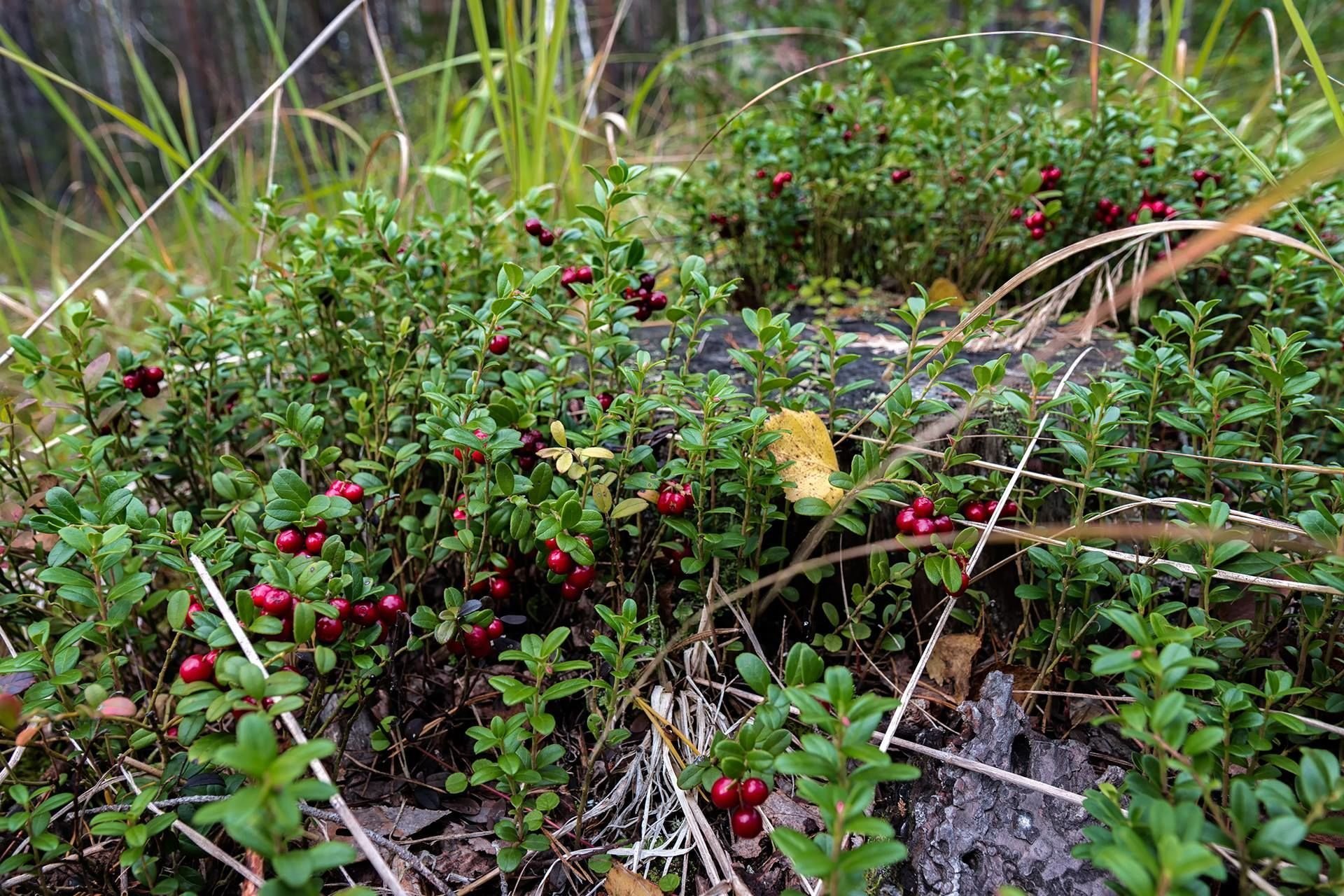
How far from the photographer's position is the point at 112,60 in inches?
675

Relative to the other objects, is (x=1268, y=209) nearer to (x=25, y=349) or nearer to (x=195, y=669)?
(x=195, y=669)

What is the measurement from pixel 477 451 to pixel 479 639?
0.33m

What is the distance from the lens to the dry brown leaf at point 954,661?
5.12ft

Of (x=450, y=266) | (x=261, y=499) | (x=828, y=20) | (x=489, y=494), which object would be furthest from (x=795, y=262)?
(x=828, y=20)

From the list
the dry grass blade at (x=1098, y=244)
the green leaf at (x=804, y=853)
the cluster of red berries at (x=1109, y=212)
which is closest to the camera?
the green leaf at (x=804, y=853)

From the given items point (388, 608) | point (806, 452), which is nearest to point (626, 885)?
point (388, 608)

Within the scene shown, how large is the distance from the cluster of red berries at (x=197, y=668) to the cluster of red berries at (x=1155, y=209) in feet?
7.87

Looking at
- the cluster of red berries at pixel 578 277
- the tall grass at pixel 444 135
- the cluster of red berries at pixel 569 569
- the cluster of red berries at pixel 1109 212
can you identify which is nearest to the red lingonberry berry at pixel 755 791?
the cluster of red berries at pixel 569 569

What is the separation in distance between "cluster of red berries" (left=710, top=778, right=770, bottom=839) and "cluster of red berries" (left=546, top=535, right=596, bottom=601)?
0.40m

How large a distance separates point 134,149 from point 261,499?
39.8ft

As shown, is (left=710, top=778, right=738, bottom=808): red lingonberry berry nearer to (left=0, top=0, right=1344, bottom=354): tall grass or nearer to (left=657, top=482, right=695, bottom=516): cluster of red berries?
(left=657, top=482, right=695, bottom=516): cluster of red berries

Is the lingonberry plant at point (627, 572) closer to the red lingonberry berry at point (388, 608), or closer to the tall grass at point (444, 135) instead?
the red lingonberry berry at point (388, 608)

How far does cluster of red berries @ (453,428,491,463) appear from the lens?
137 centimetres

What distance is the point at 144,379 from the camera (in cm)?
176
